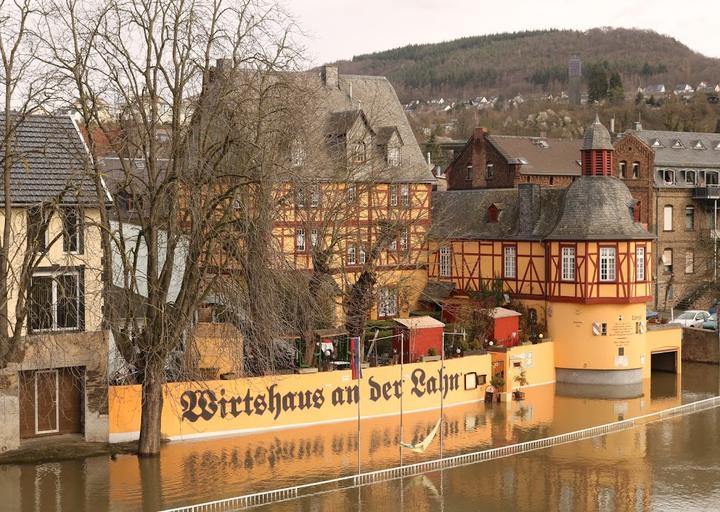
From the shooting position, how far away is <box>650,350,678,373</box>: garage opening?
4150 centimetres

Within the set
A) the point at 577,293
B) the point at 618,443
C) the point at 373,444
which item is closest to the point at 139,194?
the point at 373,444

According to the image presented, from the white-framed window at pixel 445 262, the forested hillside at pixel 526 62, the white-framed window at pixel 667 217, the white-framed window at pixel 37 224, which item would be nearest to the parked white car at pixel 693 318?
the white-framed window at pixel 667 217

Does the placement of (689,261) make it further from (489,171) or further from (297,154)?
(297,154)

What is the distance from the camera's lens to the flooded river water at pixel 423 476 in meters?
23.2

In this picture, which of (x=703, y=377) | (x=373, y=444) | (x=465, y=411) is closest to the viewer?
(x=373, y=444)

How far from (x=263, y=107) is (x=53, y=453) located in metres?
9.54

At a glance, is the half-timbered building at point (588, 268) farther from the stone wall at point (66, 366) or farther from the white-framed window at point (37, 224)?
the white-framed window at point (37, 224)

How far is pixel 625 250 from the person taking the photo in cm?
3803

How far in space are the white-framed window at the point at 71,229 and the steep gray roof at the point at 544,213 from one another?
18.2 m

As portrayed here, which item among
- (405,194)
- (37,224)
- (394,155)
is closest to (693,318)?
(405,194)

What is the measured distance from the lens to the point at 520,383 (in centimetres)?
3622

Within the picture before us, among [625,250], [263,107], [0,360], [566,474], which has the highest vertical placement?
[263,107]

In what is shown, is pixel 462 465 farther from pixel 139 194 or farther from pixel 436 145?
pixel 436 145

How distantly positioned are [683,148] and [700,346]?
16.8 metres
